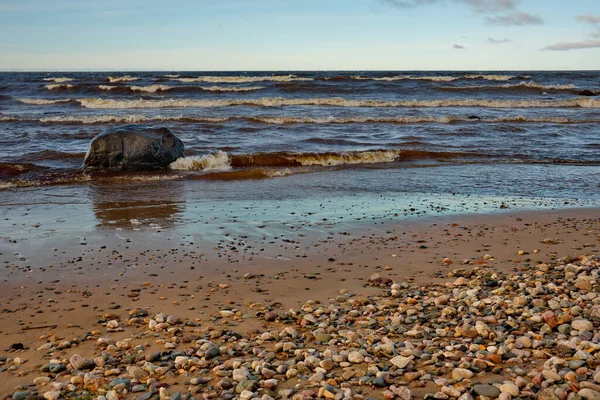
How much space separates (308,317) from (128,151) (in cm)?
974

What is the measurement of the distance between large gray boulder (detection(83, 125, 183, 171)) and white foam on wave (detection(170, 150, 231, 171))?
0.26 m

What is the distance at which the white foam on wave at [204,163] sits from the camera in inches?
549

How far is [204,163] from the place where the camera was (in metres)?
14.2

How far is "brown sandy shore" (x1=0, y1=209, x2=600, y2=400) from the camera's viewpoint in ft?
11.8

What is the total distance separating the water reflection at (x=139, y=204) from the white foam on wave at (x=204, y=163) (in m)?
1.61

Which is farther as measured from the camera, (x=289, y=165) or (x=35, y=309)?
(x=289, y=165)

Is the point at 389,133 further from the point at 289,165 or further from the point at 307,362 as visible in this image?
the point at 307,362

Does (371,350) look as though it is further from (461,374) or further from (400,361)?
(461,374)

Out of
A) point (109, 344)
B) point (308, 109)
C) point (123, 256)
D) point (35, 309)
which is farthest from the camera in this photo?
point (308, 109)

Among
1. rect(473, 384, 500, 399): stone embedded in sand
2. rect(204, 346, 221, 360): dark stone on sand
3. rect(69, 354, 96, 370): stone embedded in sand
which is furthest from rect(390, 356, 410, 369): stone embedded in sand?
rect(69, 354, 96, 370): stone embedded in sand

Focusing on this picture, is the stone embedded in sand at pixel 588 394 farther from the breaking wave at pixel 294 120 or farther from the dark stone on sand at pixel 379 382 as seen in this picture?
the breaking wave at pixel 294 120

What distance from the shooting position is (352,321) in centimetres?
468

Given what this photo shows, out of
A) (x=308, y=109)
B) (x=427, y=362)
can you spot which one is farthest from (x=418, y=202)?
(x=308, y=109)

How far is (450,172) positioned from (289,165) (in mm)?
4015
